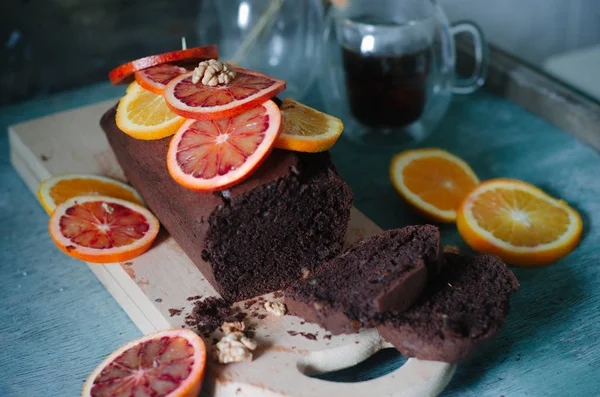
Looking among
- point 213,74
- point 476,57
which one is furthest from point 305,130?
point 476,57

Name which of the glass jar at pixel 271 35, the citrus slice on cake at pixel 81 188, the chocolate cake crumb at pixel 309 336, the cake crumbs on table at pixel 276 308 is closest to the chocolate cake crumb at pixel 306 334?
the chocolate cake crumb at pixel 309 336

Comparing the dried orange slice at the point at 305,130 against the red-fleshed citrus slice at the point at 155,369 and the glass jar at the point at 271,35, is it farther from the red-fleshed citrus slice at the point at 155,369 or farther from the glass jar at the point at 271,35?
the glass jar at the point at 271,35

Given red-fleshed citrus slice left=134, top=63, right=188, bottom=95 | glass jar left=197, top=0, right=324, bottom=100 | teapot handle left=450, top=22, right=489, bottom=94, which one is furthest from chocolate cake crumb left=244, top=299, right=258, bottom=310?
teapot handle left=450, top=22, right=489, bottom=94

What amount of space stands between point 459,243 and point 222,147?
1274mm

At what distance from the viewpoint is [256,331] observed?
269 centimetres

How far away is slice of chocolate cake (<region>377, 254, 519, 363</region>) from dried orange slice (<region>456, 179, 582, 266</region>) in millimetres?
425

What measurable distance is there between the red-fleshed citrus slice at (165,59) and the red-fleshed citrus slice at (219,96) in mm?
287

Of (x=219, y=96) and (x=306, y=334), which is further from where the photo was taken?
(x=219, y=96)

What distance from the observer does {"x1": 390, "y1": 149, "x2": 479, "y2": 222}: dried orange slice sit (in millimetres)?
3410

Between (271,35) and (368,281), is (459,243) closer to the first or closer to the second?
(368,281)

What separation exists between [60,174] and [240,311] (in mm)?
1299

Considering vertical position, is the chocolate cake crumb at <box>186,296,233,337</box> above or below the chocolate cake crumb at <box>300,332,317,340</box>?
above

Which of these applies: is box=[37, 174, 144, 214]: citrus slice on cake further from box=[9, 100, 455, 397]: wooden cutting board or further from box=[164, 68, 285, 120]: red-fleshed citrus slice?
box=[164, 68, 285, 120]: red-fleshed citrus slice

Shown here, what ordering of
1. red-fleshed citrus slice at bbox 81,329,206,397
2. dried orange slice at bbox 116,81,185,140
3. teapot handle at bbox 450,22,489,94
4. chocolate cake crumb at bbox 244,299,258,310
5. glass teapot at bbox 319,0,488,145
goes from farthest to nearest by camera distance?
1. teapot handle at bbox 450,22,489,94
2. glass teapot at bbox 319,0,488,145
3. dried orange slice at bbox 116,81,185,140
4. chocolate cake crumb at bbox 244,299,258,310
5. red-fleshed citrus slice at bbox 81,329,206,397
